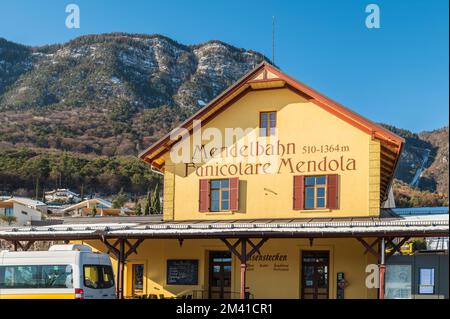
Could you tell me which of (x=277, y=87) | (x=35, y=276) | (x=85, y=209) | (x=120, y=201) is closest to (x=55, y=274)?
(x=35, y=276)

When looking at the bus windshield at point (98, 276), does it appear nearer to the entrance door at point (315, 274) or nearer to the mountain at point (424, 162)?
the entrance door at point (315, 274)

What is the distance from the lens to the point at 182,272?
23.9 m

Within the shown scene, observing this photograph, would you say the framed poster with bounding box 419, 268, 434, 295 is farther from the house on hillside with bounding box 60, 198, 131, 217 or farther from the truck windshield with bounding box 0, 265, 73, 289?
the house on hillside with bounding box 60, 198, 131, 217

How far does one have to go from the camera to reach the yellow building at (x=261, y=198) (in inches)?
853

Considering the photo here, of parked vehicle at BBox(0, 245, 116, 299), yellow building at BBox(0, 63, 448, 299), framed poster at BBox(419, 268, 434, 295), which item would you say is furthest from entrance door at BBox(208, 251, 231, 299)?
framed poster at BBox(419, 268, 434, 295)

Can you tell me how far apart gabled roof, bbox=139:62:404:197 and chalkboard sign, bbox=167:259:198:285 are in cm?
417

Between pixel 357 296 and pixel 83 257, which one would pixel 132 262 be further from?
pixel 357 296

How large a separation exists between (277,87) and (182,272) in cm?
790

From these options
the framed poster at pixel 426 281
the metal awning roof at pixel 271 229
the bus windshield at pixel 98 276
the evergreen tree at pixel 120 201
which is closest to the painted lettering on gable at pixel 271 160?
the metal awning roof at pixel 271 229

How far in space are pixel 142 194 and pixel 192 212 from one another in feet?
248

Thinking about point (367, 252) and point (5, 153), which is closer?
point (367, 252)

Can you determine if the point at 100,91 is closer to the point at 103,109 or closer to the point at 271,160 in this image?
the point at 103,109

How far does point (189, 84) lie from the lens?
175 meters
